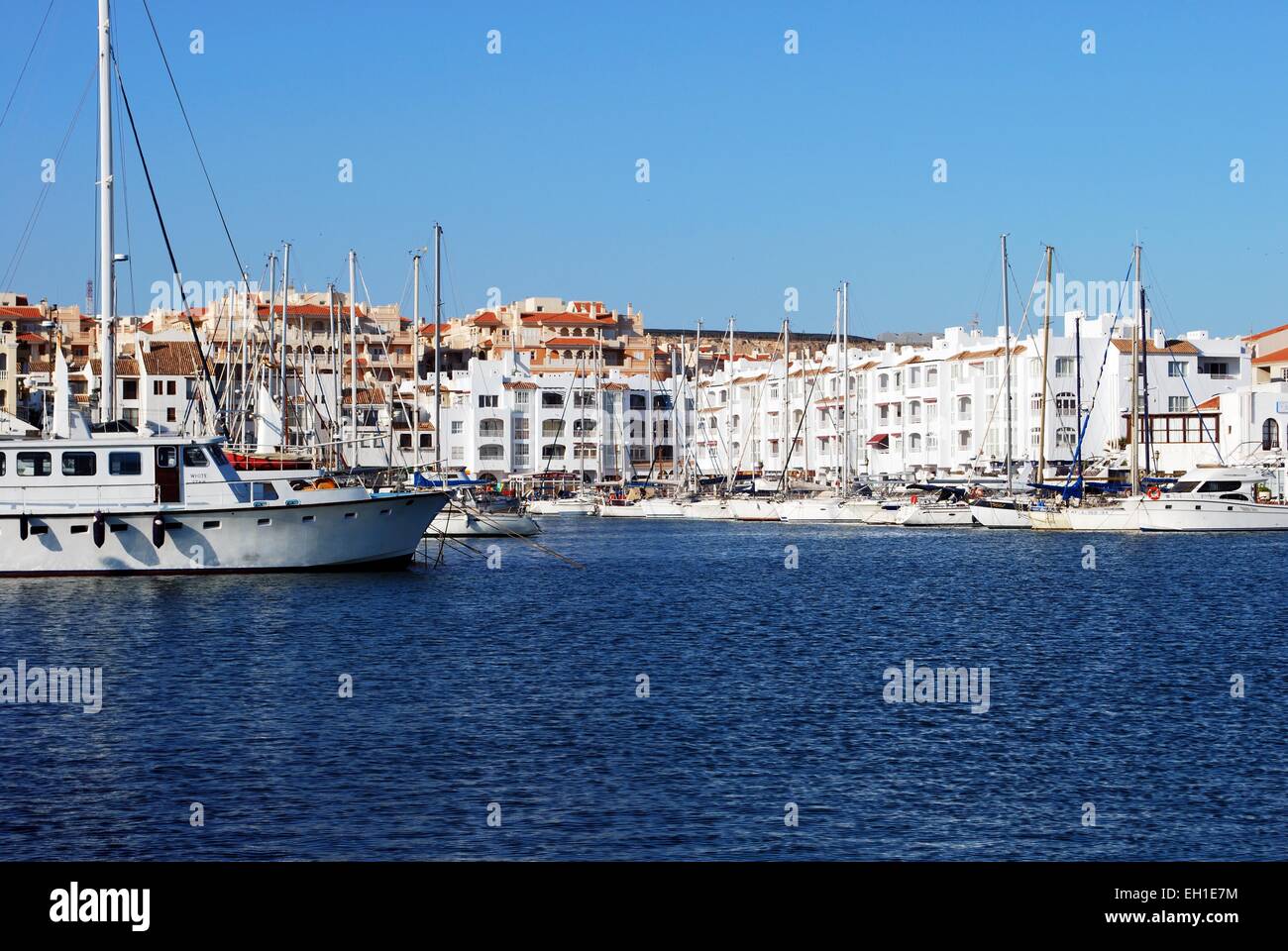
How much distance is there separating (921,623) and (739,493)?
270ft

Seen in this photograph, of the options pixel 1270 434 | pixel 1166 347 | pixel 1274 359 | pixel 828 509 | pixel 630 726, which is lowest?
pixel 630 726

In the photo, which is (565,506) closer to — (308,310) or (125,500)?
(308,310)

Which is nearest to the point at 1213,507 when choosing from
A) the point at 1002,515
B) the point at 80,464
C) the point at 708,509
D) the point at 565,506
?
the point at 1002,515

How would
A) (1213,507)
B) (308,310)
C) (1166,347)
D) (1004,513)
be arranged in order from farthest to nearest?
(308,310) → (1166,347) → (1004,513) → (1213,507)

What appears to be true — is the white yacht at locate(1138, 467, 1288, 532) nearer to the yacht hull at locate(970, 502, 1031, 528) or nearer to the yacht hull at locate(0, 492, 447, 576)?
the yacht hull at locate(970, 502, 1031, 528)

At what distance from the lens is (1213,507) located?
79.1m

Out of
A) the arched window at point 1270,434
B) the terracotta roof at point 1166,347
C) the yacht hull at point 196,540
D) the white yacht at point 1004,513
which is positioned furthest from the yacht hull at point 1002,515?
the yacht hull at point 196,540

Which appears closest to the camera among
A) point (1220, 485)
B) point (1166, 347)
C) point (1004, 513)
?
point (1220, 485)

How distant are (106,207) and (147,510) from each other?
8.62m

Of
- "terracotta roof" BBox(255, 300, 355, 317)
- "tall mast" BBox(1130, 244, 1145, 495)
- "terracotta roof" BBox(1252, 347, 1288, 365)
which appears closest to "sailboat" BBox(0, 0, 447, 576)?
"tall mast" BBox(1130, 244, 1145, 495)

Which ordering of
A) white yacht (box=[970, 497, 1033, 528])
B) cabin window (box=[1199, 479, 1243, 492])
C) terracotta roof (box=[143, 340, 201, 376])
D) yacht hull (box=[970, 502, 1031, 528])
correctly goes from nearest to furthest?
cabin window (box=[1199, 479, 1243, 492]) → yacht hull (box=[970, 502, 1031, 528]) → white yacht (box=[970, 497, 1033, 528]) → terracotta roof (box=[143, 340, 201, 376])

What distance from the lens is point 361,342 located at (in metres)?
174

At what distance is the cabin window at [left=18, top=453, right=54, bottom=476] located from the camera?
45.3 meters

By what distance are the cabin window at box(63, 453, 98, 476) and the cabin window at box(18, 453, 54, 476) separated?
0.51m
